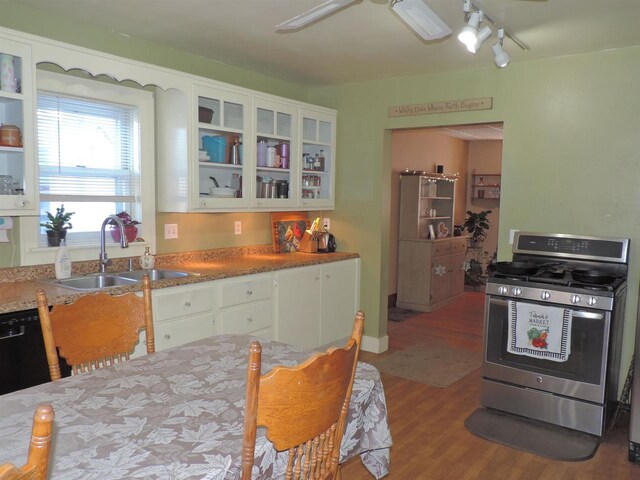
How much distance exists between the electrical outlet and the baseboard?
2.01 metres

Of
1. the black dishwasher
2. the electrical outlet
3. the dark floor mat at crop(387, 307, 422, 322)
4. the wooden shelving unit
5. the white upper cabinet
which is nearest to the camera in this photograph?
the black dishwasher

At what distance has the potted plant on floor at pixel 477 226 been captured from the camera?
25.5 feet

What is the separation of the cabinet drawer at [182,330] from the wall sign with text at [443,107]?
2.40 metres

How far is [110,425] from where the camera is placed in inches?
51.2

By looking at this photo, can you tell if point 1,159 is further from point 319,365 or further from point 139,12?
point 319,365

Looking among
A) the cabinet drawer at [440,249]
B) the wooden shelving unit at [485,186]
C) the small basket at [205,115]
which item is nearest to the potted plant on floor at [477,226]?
the wooden shelving unit at [485,186]

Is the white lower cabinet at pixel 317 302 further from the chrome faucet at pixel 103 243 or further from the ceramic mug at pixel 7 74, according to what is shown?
the ceramic mug at pixel 7 74

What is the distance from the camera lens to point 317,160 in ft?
15.3

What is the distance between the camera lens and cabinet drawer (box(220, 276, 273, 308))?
3.43 metres

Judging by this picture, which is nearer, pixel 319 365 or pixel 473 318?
pixel 319 365

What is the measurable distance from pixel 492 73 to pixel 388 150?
111 cm

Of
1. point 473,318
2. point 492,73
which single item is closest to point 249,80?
point 492,73

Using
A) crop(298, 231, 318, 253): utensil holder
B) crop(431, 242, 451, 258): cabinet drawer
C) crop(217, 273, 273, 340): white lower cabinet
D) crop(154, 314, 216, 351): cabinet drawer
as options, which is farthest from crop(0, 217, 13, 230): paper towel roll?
crop(431, 242, 451, 258): cabinet drawer

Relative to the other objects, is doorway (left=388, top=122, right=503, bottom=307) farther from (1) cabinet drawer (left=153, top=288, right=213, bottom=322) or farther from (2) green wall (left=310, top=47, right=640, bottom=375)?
(1) cabinet drawer (left=153, top=288, right=213, bottom=322)
